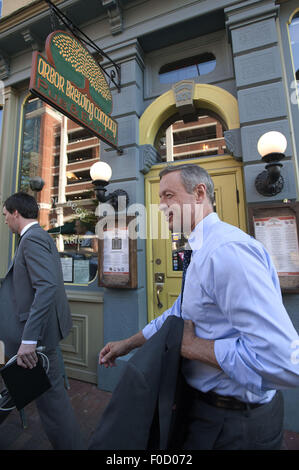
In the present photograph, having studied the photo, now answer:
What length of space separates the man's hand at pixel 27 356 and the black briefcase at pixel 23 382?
4 cm

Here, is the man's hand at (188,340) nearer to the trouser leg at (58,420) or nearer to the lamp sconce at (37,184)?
the trouser leg at (58,420)

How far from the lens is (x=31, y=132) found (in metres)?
4.62

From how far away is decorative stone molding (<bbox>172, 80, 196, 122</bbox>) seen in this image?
324 centimetres

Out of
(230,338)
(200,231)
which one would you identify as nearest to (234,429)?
(230,338)

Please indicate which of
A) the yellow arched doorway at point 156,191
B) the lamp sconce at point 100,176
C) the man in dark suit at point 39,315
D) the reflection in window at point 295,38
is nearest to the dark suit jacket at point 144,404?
the man in dark suit at point 39,315

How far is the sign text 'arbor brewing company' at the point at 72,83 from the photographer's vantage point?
6.40 feet

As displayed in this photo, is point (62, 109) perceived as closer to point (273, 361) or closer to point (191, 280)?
point (191, 280)

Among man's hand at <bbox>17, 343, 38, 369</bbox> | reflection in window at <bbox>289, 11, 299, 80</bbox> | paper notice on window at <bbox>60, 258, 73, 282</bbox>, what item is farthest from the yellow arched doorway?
man's hand at <bbox>17, 343, 38, 369</bbox>

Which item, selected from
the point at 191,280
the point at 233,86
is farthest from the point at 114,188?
the point at 191,280

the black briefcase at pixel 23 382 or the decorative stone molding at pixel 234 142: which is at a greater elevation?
the decorative stone molding at pixel 234 142

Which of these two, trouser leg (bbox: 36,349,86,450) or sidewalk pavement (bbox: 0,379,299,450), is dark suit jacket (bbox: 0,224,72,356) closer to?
trouser leg (bbox: 36,349,86,450)

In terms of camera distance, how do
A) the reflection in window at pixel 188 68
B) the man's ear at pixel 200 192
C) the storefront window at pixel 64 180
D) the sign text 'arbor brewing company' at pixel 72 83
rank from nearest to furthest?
1. the man's ear at pixel 200 192
2. the sign text 'arbor brewing company' at pixel 72 83
3. the reflection in window at pixel 188 68
4. the storefront window at pixel 64 180

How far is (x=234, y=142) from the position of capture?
2.88m
